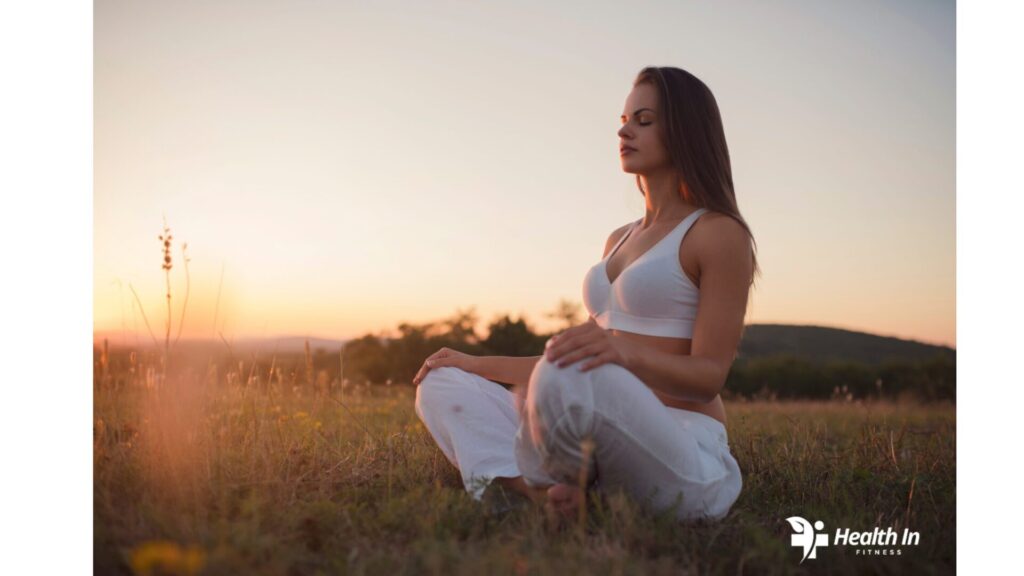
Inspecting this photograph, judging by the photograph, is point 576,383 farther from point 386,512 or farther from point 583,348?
point 386,512

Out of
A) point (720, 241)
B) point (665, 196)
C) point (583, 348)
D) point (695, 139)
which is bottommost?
point (583, 348)

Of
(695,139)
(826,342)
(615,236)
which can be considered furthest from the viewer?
(826,342)

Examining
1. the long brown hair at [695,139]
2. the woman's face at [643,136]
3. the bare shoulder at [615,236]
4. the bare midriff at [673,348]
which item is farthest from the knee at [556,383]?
the bare shoulder at [615,236]

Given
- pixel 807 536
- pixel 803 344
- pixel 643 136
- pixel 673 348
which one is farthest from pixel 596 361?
pixel 803 344

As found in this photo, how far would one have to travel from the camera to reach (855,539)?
88.8 inches

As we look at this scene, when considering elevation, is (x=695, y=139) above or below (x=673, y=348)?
above

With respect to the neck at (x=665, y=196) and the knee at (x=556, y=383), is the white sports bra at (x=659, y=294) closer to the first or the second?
the neck at (x=665, y=196)

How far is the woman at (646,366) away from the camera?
1904 millimetres

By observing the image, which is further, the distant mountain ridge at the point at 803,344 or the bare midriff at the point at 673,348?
the distant mountain ridge at the point at 803,344

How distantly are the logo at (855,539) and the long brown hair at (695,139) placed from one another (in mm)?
816

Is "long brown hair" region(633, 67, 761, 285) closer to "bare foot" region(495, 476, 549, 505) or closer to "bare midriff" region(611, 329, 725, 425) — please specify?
"bare midriff" region(611, 329, 725, 425)

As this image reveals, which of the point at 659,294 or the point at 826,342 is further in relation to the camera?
the point at 826,342

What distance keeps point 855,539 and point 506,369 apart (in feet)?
4.25
